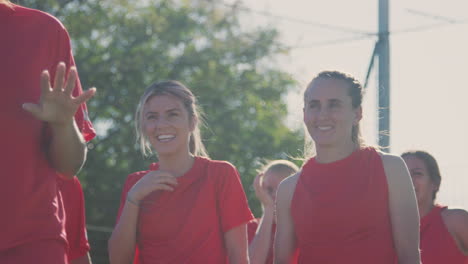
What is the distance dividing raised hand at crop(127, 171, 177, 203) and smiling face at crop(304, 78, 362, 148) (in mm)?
794

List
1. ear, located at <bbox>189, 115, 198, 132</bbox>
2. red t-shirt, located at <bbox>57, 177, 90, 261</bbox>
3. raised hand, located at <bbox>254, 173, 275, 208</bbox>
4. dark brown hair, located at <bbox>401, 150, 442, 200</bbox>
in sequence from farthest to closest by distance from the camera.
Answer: raised hand, located at <bbox>254, 173, 275, 208</bbox>, dark brown hair, located at <bbox>401, 150, 442, 200</bbox>, ear, located at <bbox>189, 115, 198, 132</bbox>, red t-shirt, located at <bbox>57, 177, 90, 261</bbox>

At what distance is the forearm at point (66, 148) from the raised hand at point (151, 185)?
152 cm

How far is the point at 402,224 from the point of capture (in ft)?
10.8

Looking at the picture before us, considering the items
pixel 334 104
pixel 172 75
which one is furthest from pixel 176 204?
pixel 172 75

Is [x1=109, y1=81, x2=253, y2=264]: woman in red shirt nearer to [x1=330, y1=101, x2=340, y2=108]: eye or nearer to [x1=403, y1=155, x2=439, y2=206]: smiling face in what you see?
[x1=330, y1=101, x2=340, y2=108]: eye

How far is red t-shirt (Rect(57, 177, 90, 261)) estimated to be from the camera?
329cm

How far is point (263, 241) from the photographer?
5230mm

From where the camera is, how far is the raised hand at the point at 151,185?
373 centimetres

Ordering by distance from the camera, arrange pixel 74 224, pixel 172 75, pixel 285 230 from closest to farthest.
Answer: pixel 74 224, pixel 285 230, pixel 172 75

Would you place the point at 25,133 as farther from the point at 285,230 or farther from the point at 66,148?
the point at 285,230

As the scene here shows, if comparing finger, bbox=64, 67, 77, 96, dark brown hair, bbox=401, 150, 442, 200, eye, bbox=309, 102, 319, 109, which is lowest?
dark brown hair, bbox=401, 150, 442, 200

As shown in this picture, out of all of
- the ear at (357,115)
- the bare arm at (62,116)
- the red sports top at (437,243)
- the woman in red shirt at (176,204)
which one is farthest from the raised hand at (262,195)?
the bare arm at (62,116)

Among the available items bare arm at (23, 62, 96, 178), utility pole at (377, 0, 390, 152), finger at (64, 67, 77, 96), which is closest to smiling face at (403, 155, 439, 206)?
utility pole at (377, 0, 390, 152)

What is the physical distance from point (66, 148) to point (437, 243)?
312cm
